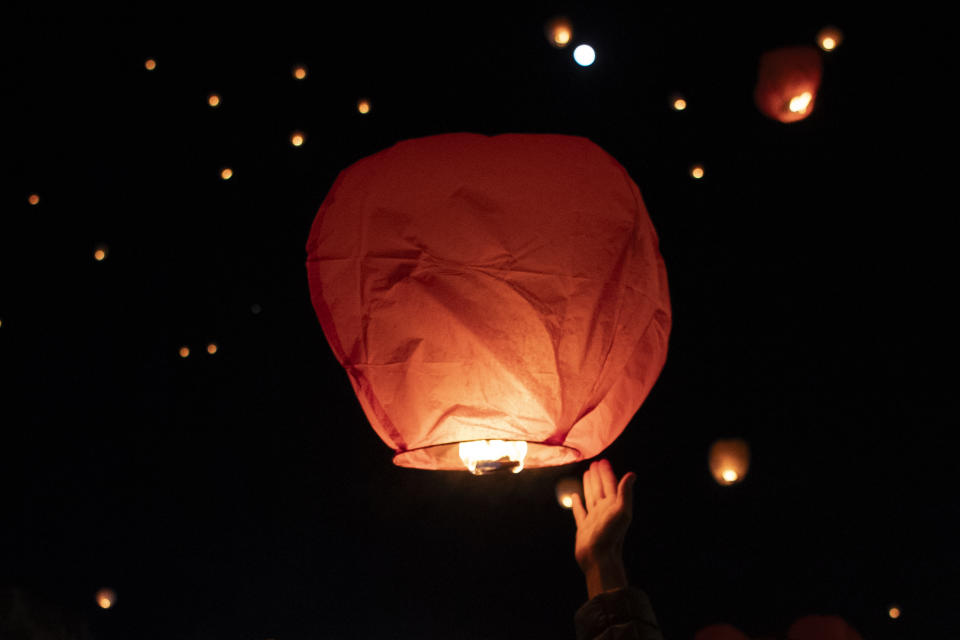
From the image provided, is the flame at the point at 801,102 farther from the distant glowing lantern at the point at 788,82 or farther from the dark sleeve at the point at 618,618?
the dark sleeve at the point at 618,618

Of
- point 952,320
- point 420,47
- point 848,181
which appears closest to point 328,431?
point 420,47

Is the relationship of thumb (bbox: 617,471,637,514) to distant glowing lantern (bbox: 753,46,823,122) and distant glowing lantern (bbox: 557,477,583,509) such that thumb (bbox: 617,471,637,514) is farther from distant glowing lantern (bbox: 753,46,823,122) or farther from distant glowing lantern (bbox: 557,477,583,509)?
distant glowing lantern (bbox: 753,46,823,122)

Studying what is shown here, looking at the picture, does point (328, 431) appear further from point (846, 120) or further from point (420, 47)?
point (846, 120)

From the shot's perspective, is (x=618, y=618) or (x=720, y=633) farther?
(x=720, y=633)

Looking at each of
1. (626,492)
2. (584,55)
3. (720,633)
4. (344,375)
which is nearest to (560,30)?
(584,55)

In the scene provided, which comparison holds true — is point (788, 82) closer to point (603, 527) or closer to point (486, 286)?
point (603, 527)

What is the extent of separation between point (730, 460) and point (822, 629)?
0.58 m

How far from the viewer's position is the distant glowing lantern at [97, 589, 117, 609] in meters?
2.18

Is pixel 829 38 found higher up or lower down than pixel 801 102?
higher up

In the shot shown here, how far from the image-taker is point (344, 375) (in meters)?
2.49

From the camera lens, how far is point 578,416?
40.3 inches

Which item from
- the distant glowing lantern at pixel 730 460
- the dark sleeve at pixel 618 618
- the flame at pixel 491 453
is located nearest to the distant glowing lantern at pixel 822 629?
the distant glowing lantern at pixel 730 460

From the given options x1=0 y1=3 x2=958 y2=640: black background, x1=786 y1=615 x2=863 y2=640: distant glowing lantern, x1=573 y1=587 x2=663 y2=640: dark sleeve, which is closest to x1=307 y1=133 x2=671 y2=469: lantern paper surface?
x1=573 y1=587 x2=663 y2=640: dark sleeve

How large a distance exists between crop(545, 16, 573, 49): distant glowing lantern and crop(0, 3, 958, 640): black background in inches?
1.3
